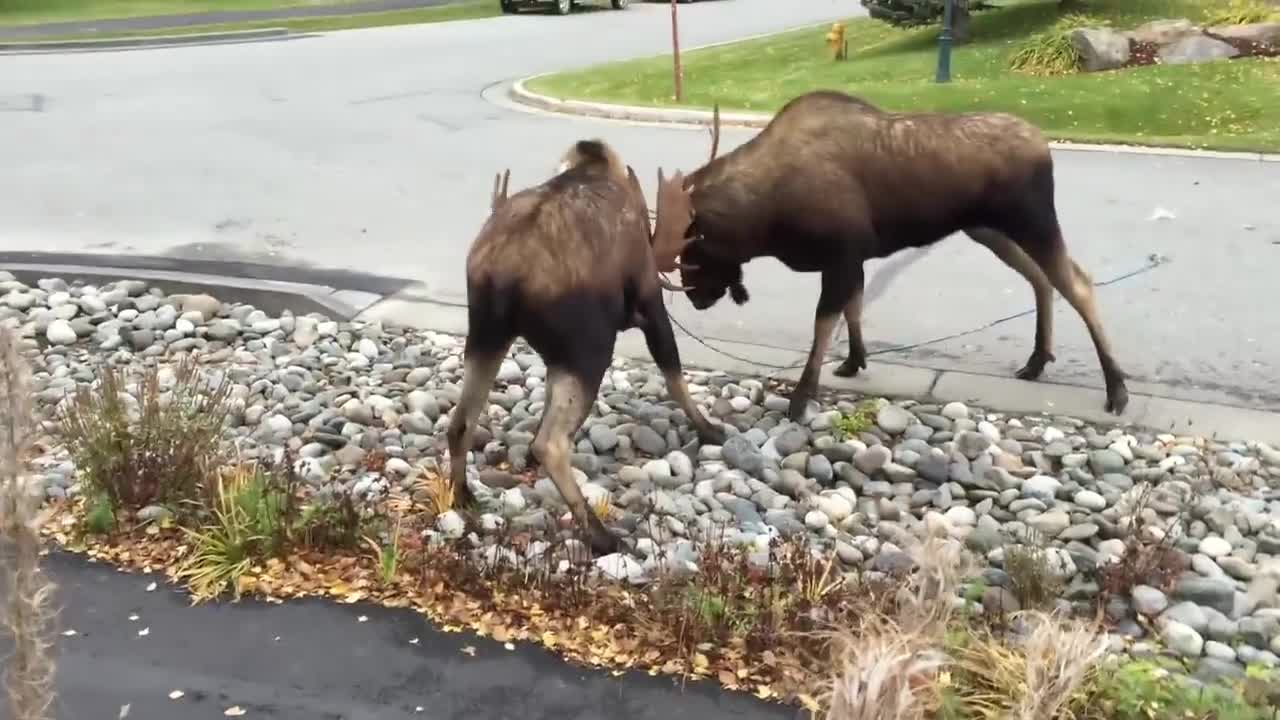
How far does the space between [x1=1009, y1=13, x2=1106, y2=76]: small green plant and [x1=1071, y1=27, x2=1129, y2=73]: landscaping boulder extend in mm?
97

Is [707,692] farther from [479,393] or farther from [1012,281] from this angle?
[1012,281]

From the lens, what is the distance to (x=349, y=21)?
28828 millimetres

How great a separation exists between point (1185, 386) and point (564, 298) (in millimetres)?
3647

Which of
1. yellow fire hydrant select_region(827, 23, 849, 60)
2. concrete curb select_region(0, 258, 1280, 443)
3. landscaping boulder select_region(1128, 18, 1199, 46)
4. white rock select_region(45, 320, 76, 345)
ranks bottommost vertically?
concrete curb select_region(0, 258, 1280, 443)

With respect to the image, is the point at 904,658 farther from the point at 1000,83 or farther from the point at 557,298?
the point at 1000,83

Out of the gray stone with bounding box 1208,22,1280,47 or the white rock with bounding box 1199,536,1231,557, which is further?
the gray stone with bounding box 1208,22,1280,47

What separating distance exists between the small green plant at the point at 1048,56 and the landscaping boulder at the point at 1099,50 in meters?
0.10

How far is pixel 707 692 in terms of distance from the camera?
358 centimetres

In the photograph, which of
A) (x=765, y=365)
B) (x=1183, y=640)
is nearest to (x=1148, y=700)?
(x=1183, y=640)

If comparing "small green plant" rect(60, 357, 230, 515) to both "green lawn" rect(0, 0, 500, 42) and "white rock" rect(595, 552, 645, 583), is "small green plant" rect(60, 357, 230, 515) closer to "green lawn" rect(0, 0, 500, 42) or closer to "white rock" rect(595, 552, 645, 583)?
"white rock" rect(595, 552, 645, 583)

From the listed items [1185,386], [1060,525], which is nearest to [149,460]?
[1060,525]

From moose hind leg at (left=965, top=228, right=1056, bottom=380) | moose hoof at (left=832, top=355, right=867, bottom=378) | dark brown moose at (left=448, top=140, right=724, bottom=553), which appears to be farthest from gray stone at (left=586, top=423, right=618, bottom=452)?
moose hind leg at (left=965, top=228, right=1056, bottom=380)

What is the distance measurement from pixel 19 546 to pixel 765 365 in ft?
16.1

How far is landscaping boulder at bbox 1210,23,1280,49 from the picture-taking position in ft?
54.0
